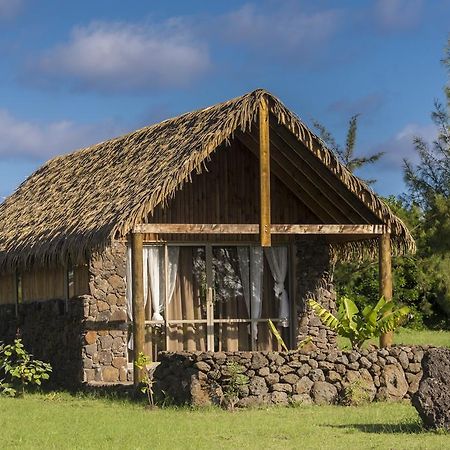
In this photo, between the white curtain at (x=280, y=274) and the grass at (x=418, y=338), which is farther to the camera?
the grass at (x=418, y=338)

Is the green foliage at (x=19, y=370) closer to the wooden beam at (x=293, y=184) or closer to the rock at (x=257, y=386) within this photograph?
the rock at (x=257, y=386)

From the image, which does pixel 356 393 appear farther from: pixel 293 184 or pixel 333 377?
pixel 293 184

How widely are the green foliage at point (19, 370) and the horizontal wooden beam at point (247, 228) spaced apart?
3.14m

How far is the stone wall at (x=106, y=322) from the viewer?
57.9 ft

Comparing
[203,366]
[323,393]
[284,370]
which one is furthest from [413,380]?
[203,366]

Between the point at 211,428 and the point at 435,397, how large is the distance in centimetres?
261

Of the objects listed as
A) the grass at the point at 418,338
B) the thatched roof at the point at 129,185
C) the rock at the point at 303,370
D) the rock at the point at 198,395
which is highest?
the thatched roof at the point at 129,185

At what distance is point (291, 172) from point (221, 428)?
6709 mm

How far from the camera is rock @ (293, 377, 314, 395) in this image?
15.3 meters

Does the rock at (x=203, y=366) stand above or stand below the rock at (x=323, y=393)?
above

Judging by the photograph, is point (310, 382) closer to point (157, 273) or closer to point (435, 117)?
point (157, 273)

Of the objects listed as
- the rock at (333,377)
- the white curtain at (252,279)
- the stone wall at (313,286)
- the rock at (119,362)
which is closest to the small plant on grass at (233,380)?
the rock at (333,377)

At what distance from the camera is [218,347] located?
19.2m

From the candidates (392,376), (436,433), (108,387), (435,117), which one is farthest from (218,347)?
(435,117)
